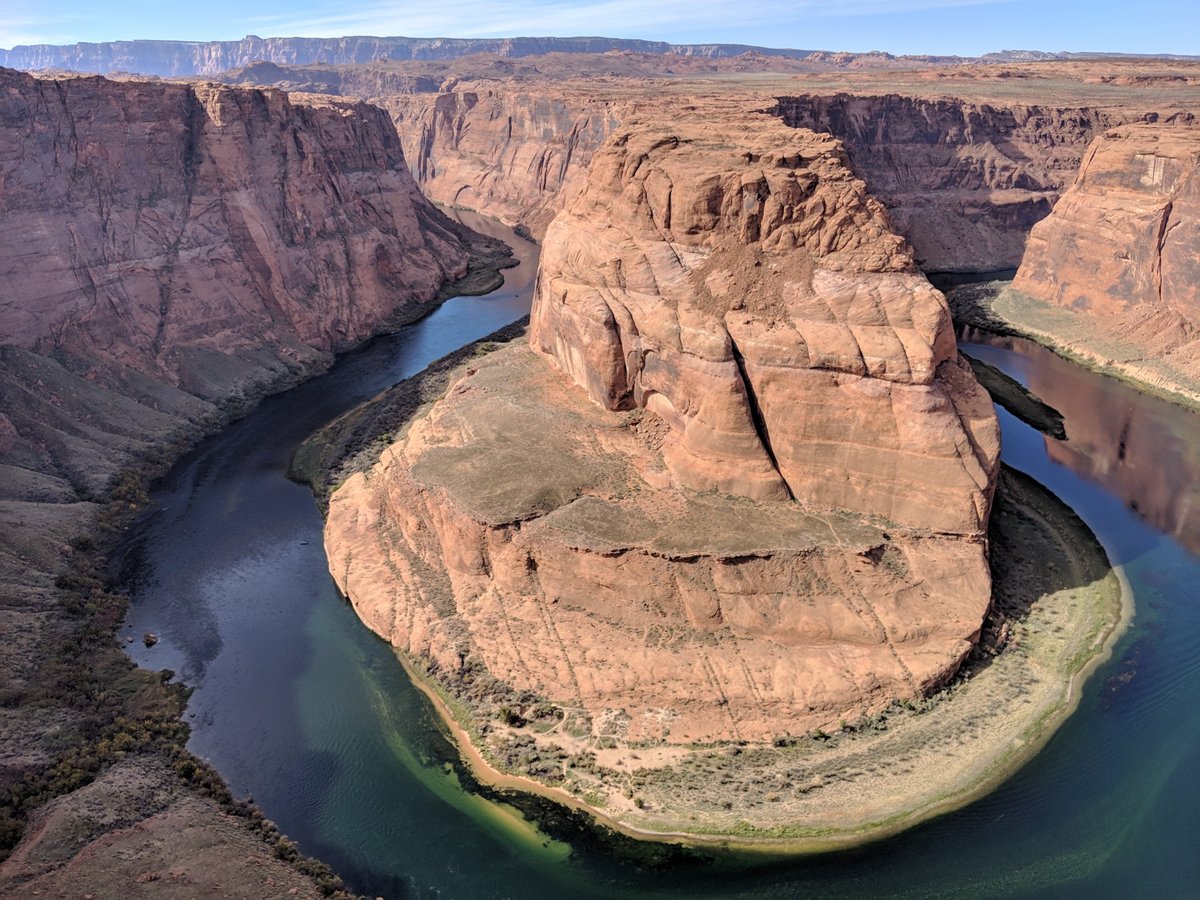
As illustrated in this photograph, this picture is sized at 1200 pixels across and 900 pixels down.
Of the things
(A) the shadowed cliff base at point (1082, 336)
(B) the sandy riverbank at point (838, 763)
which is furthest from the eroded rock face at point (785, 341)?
(A) the shadowed cliff base at point (1082, 336)

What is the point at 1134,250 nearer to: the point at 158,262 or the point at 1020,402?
the point at 1020,402

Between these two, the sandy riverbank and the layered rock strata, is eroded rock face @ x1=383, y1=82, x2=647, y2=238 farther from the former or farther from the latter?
the sandy riverbank

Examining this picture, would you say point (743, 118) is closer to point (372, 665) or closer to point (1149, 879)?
point (372, 665)

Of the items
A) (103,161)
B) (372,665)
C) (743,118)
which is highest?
(743,118)

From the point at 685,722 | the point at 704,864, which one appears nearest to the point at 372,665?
the point at 685,722

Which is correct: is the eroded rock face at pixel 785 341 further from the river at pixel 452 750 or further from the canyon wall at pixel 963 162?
the canyon wall at pixel 963 162

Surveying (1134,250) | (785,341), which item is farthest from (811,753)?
(1134,250)
